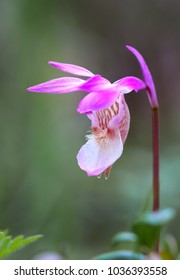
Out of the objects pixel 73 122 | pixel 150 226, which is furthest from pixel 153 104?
pixel 73 122

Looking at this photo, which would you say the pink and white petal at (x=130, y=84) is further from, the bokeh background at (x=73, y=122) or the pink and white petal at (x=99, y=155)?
the bokeh background at (x=73, y=122)

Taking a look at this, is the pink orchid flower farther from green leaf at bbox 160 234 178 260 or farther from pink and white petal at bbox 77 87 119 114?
green leaf at bbox 160 234 178 260

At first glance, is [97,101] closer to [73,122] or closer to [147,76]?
[147,76]

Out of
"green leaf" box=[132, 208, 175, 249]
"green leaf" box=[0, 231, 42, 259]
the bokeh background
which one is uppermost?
the bokeh background

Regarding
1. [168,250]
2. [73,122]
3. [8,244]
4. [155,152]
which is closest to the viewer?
[8,244]

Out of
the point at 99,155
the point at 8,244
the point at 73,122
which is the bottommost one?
the point at 8,244

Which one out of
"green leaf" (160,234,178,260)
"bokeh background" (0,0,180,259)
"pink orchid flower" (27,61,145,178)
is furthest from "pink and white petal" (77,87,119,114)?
"bokeh background" (0,0,180,259)
